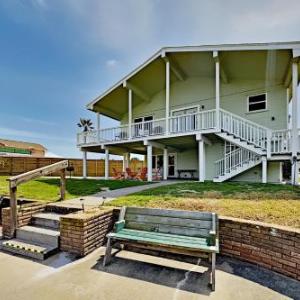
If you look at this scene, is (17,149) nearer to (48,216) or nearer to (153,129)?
(153,129)

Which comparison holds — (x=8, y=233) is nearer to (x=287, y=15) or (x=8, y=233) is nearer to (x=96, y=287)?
(x=96, y=287)

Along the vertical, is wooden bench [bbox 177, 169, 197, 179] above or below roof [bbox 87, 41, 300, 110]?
below

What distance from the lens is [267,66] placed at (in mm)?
11070

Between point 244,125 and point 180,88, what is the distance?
Answer: 5.65 metres

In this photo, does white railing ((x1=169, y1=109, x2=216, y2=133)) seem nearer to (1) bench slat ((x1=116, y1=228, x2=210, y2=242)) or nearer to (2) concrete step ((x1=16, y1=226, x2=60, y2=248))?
(1) bench slat ((x1=116, y1=228, x2=210, y2=242))

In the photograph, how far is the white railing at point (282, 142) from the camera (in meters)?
9.65

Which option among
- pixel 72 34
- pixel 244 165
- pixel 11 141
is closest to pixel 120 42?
pixel 72 34

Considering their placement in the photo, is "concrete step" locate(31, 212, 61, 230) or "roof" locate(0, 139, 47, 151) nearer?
"concrete step" locate(31, 212, 61, 230)

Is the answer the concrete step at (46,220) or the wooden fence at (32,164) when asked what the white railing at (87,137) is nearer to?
the wooden fence at (32,164)

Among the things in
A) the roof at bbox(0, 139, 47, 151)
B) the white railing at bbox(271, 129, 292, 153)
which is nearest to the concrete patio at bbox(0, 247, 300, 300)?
the white railing at bbox(271, 129, 292, 153)

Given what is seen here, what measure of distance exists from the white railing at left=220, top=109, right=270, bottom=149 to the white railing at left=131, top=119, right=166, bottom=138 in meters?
3.34

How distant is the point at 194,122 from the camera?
12.5 meters

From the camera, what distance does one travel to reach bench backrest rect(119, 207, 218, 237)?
3389 mm

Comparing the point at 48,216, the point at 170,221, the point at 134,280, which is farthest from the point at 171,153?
the point at 134,280
